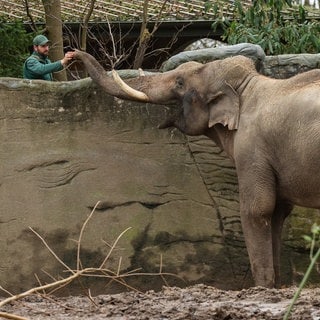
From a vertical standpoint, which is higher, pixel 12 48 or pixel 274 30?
pixel 274 30

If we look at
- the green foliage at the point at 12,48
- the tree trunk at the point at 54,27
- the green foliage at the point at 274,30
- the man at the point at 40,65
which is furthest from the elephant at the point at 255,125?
the tree trunk at the point at 54,27

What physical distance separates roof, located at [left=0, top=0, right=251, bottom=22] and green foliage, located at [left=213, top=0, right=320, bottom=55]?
3.12 m

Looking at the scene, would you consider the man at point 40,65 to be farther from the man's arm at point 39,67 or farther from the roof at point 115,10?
the roof at point 115,10

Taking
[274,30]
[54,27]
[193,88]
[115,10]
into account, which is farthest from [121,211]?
[115,10]

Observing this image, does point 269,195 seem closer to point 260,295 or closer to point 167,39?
point 260,295

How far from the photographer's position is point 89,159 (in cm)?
968

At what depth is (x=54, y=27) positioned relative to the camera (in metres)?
13.6

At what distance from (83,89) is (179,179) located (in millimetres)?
1158

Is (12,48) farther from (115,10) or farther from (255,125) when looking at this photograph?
(255,125)

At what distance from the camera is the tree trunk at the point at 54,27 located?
13.5 m

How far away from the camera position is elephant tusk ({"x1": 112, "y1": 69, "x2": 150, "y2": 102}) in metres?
9.29

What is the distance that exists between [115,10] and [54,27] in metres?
3.28

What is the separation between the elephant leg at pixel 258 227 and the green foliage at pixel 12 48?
511 centimetres

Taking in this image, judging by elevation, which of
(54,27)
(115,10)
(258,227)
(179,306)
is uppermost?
(54,27)
